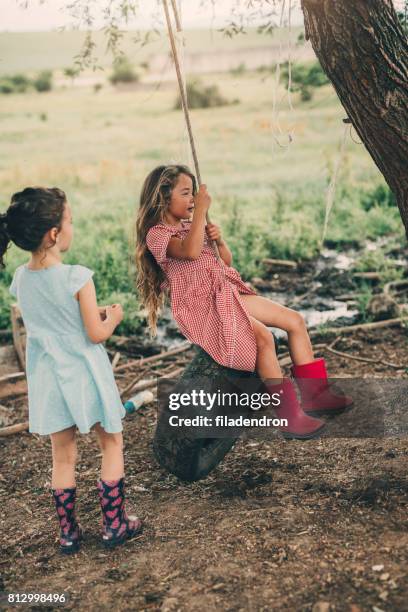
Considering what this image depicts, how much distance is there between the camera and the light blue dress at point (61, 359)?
3145 mm

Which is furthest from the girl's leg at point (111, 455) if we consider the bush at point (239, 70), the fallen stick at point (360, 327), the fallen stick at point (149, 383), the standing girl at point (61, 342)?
the bush at point (239, 70)

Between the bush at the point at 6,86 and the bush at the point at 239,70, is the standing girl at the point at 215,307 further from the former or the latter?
the bush at the point at 239,70

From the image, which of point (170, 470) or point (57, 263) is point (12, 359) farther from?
point (57, 263)

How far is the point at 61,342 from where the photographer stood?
3.19m

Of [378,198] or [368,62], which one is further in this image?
[378,198]

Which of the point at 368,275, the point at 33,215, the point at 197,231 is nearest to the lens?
the point at 33,215

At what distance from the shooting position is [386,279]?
6.93 meters

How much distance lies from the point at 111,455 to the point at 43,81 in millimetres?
18357

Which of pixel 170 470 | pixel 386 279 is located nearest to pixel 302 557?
pixel 170 470

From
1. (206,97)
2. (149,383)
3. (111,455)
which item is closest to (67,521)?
(111,455)

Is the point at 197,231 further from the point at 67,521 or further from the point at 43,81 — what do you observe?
the point at 43,81

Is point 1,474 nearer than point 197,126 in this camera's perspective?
Yes

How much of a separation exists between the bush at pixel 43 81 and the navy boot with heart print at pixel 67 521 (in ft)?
59.9

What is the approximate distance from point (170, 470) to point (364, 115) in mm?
1959
